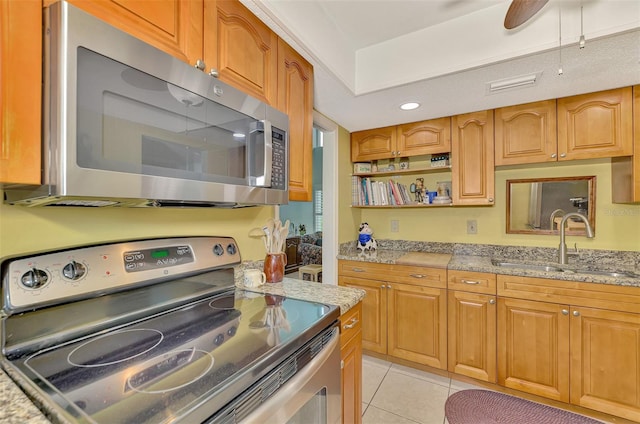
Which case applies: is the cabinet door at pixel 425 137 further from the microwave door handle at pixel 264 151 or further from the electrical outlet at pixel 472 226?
the microwave door handle at pixel 264 151

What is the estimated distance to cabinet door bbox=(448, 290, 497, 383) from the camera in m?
2.02

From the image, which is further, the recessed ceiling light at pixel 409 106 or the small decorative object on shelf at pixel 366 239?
the small decorative object on shelf at pixel 366 239

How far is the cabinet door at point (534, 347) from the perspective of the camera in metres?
1.81

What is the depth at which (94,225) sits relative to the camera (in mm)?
959

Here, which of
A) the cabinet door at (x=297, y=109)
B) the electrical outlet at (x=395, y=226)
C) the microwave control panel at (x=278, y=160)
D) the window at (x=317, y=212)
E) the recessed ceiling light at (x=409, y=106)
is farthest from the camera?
the window at (x=317, y=212)

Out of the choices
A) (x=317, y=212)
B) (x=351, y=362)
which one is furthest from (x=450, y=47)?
(x=317, y=212)

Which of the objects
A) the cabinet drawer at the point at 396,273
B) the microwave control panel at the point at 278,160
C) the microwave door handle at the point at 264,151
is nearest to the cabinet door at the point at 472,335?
the cabinet drawer at the point at 396,273

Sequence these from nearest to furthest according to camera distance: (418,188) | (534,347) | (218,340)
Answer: (218,340)
(534,347)
(418,188)

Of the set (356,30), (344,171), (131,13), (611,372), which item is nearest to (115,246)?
(131,13)

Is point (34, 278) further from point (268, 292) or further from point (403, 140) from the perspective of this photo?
point (403, 140)

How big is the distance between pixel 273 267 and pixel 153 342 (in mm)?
724

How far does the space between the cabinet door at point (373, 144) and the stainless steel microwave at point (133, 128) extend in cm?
185

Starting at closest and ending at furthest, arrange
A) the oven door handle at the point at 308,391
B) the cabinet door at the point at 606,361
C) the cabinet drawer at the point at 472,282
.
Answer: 1. the oven door handle at the point at 308,391
2. the cabinet door at the point at 606,361
3. the cabinet drawer at the point at 472,282

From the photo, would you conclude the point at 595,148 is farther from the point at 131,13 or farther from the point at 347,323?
the point at 131,13
